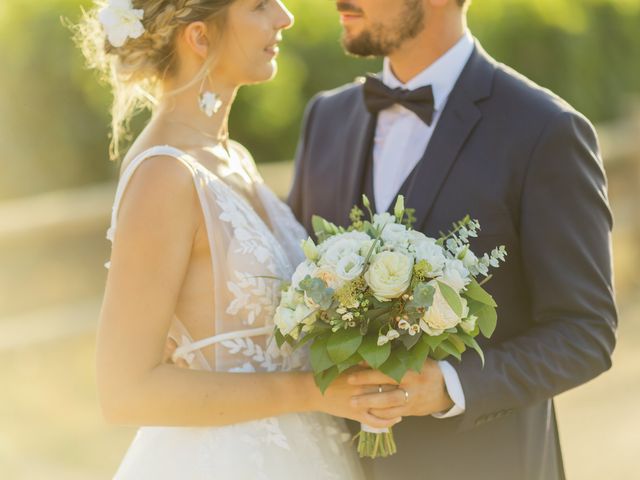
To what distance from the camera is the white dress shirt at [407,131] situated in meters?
3.69

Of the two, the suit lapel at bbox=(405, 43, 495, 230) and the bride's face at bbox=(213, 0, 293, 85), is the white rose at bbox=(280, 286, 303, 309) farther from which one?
the bride's face at bbox=(213, 0, 293, 85)

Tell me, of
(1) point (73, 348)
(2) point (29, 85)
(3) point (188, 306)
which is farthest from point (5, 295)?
(3) point (188, 306)

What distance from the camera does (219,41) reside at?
11.2 feet

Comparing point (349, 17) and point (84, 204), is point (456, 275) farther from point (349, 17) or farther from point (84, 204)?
point (84, 204)

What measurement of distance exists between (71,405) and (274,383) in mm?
3583

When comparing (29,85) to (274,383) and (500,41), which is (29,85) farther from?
(274,383)

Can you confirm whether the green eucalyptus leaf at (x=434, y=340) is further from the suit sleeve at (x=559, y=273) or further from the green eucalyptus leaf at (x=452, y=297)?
the suit sleeve at (x=559, y=273)

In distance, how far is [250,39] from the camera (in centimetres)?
342

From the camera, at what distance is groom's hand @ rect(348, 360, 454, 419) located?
305 centimetres

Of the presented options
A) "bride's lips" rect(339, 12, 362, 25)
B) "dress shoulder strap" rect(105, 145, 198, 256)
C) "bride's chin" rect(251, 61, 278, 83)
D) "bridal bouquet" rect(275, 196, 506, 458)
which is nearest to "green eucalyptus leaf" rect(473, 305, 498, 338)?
"bridal bouquet" rect(275, 196, 506, 458)

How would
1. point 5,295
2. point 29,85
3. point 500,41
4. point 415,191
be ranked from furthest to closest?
point 500,41
point 29,85
point 5,295
point 415,191

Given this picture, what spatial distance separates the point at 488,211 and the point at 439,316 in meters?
0.68

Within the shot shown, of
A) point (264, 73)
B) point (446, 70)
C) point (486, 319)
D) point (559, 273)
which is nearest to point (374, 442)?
point (486, 319)

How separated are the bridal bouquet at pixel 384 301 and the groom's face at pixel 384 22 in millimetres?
1061
